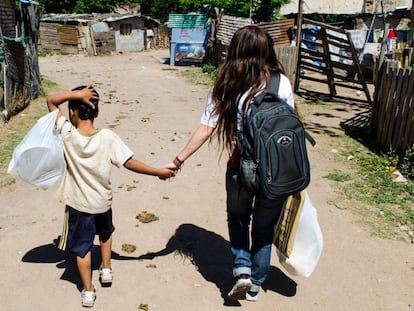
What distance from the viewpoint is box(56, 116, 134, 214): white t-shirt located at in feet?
8.36

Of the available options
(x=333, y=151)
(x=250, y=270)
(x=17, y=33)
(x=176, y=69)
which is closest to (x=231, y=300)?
(x=250, y=270)

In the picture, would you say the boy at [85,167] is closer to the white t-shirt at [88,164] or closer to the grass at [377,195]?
the white t-shirt at [88,164]

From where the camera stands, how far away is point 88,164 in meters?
2.58

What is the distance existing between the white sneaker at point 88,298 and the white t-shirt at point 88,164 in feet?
1.81

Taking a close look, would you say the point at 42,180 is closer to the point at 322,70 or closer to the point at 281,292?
the point at 281,292

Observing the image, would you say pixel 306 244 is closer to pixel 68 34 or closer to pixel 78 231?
pixel 78 231

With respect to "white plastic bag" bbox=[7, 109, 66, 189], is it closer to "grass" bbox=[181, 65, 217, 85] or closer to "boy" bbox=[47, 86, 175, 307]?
"boy" bbox=[47, 86, 175, 307]

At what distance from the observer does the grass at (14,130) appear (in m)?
5.19

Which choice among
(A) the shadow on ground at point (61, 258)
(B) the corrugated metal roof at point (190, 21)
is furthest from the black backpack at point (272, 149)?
(B) the corrugated metal roof at point (190, 21)

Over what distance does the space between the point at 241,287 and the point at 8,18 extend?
844cm

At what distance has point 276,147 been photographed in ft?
7.47

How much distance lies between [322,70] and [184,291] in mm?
9072

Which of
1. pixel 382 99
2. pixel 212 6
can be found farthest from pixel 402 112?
pixel 212 6

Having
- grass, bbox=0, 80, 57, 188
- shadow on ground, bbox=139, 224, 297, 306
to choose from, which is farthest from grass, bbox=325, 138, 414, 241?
grass, bbox=0, 80, 57, 188
